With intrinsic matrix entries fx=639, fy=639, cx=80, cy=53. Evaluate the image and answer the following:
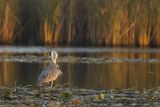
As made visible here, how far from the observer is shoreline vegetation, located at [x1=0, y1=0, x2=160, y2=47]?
34.7 meters

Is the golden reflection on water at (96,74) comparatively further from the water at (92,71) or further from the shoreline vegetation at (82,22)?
the shoreline vegetation at (82,22)

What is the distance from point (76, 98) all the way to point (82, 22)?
80.4 feet

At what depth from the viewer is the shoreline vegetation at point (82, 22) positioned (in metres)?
34.7

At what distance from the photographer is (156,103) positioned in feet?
36.9

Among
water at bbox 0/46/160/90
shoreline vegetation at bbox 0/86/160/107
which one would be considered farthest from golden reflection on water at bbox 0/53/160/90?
shoreline vegetation at bbox 0/86/160/107

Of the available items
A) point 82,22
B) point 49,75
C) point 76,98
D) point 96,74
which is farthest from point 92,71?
point 82,22

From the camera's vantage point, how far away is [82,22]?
118ft

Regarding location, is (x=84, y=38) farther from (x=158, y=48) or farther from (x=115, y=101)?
(x=115, y=101)

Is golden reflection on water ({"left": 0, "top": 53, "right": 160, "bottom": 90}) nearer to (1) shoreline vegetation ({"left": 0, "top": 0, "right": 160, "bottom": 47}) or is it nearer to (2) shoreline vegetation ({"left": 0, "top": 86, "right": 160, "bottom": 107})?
(2) shoreline vegetation ({"left": 0, "top": 86, "right": 160, "bottom": 107})

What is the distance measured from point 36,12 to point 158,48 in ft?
24.5

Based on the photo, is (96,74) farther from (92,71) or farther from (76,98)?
(76,98)

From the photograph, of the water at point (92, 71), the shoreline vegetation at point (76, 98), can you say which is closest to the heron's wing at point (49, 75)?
the shoreline vegetation at point (76, 98)

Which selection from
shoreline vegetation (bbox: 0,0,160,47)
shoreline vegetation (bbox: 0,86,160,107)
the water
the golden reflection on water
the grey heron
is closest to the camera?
shoreline vegetation (bbox: 0,86,160,107)

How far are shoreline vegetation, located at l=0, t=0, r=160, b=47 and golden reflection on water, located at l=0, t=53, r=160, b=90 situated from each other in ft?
35.4
